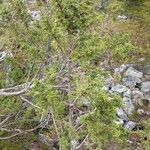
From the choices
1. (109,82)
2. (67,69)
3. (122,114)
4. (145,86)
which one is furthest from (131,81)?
(67,69)

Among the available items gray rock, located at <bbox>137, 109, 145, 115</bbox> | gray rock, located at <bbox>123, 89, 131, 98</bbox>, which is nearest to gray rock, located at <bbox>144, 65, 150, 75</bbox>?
gray rock, located at <bbox>123, 89, 131, 98</bbox>

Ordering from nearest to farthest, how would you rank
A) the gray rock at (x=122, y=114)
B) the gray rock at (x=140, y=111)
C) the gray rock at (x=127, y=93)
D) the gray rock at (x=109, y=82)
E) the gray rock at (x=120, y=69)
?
1. the gray rock at (x=122, y=114)
2. the gray rock at (x=140, y=111)
3. the gray rock at (x=127, y=93)
4. the gray rock at (x=109, y=82)
5. the gray rock at (x=120, y=69)

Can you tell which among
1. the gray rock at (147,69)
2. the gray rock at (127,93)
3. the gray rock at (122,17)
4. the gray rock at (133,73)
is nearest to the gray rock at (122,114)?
the gray rock at (127,93)

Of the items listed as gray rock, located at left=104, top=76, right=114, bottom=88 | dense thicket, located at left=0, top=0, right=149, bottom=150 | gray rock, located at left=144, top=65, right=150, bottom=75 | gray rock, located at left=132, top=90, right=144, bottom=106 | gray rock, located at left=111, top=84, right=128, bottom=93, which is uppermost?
dense thicket, located at left=0, top=0, right=149, bottom=150

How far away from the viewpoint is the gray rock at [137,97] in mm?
30953

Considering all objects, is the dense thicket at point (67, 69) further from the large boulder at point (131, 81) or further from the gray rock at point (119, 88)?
the large boulder at point (131, 81)

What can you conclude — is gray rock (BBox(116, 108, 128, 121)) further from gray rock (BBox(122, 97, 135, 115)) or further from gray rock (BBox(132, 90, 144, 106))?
gray rock (BBox(132, 90, 144, 106))

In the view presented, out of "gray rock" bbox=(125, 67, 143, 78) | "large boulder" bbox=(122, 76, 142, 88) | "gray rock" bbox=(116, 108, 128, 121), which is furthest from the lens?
"gray rock" bbox=(125, 67, 143, 78)

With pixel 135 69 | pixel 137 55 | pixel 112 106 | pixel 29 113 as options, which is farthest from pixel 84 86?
pixel 137 55

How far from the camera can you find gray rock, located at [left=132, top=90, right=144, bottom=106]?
3095 centimetres

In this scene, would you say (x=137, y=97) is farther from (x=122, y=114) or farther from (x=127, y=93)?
(x=122, y=114)

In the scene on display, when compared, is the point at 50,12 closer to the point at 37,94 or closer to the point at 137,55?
the point at 37,94

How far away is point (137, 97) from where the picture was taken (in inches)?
1226

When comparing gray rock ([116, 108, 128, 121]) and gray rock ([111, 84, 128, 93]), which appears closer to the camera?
gray rock ([116, 108, 128, 121])
